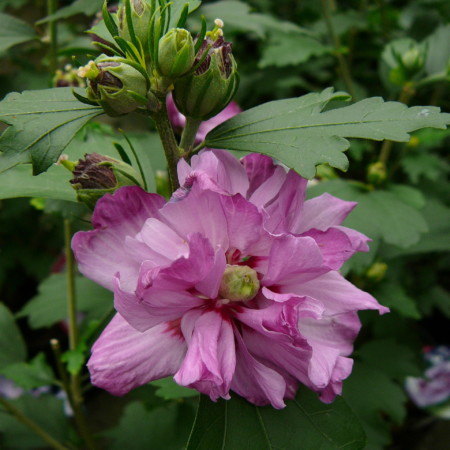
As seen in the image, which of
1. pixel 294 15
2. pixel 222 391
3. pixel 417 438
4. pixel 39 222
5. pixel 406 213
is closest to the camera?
pixel 222 391

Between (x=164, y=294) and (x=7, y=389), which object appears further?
(x=7, y=389)

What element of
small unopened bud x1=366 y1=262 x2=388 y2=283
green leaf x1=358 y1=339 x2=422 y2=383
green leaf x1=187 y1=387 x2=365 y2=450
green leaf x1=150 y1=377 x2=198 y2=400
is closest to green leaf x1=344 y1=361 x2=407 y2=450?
green leaf x1=358 y1=339 x2=422 y2=383

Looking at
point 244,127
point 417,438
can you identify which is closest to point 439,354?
point 417,438

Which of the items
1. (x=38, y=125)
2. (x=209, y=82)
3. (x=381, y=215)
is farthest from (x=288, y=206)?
(x=381, y=215)

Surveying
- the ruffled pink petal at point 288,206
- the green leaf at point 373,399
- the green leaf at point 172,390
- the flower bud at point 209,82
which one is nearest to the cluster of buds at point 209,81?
the flower bud at point 209,82

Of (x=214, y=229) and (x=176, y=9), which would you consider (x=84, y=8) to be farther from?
(x=214, y=229)

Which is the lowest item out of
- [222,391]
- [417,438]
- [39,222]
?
[417,438]

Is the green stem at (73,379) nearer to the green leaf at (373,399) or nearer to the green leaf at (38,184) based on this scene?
the green leaf at (38,184)

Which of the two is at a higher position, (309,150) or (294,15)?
(309,150)

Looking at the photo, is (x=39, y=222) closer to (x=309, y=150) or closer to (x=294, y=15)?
(x=294, y=15)
